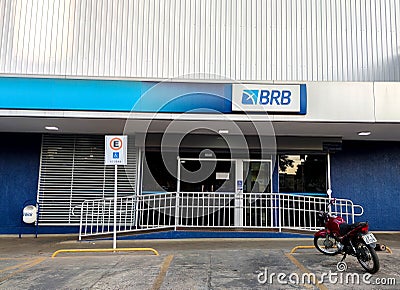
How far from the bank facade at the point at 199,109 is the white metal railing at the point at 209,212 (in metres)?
0.06

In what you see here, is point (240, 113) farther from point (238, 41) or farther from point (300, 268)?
point (300, 268)

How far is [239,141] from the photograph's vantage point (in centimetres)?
945

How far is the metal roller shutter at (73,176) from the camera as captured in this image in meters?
9.56

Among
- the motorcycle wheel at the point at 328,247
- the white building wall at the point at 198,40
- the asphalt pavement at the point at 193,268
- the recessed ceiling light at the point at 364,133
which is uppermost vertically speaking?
the white building wall at the point at 198,40

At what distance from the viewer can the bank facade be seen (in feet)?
25.0

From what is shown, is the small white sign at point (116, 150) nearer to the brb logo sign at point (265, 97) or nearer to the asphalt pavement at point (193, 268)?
the asphalt pavement at point (193, 268)

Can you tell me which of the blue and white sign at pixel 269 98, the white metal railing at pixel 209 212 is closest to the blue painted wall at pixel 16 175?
the white metal railing at pixel 209 212

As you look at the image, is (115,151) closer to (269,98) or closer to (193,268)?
(193,268)

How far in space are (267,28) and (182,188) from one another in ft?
17.2

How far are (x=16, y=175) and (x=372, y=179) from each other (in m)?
10.8

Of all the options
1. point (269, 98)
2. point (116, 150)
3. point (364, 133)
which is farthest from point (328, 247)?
point (116, 150)

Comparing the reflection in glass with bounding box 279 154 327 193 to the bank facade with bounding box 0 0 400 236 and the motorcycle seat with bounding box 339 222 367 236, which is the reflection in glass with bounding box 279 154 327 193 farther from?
the motorcycle seat with bounding box 339 222 367 236

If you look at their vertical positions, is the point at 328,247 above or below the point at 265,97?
below

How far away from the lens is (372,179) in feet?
32.7
